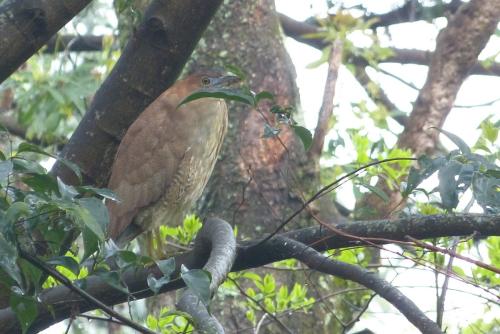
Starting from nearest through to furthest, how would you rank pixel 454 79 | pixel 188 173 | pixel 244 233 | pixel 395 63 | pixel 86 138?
1. pixel 86 138
2. pixel 188 173
3. pixel 244 233
4. pixel 454 79
5. pixel 395 63

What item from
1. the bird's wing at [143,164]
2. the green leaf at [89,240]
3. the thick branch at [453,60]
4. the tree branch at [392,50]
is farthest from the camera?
the tree branch at [392,50]

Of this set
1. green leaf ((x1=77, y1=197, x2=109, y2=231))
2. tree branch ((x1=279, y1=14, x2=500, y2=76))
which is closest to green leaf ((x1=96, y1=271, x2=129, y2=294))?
green leaf ((x1=77, y1=197, x2=109, y2=231))

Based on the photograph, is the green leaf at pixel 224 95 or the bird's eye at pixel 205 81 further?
the bird's eye at pixel 205 81

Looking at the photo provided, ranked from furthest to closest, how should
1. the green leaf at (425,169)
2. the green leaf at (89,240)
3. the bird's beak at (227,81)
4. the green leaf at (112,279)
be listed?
the bird's beak at (227,81) → the green leaf at (425,169) → the green leaf at (112,279) → the green leaf at (89,240)

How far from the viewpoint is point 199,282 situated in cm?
196

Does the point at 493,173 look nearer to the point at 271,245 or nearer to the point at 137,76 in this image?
the point at 271,245

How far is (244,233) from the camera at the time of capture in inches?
197

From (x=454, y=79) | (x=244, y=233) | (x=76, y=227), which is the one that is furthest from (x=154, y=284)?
(x=454, y=79)

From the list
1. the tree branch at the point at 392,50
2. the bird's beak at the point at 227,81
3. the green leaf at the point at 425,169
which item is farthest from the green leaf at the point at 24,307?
the tree branch at the point at 392,50

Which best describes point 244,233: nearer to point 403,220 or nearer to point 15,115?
point 403,220

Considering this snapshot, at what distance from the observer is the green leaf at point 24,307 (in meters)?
2.06

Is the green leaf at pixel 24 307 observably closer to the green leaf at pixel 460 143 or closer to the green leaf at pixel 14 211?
the green leaf at pixel 14 211

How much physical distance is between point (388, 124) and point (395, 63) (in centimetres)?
87

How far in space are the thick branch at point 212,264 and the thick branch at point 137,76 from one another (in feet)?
1.45
